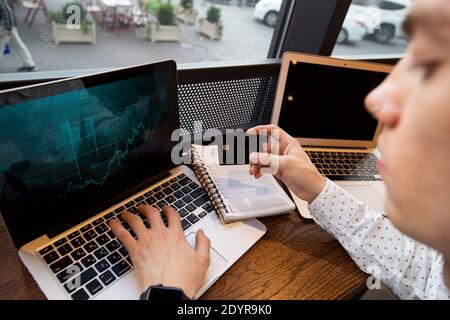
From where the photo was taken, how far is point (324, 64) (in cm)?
89

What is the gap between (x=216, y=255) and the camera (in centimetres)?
61

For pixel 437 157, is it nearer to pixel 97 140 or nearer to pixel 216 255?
pixel 216 255

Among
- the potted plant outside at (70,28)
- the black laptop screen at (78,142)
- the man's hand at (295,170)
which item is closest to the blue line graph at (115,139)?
the black laptop screen at (78,142)

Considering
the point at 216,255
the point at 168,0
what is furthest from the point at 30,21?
the point at 216,255

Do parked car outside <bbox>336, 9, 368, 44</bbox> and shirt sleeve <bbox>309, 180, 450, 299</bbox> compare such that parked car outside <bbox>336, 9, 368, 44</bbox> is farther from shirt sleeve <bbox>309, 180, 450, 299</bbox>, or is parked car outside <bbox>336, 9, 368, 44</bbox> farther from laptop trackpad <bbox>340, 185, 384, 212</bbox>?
shirt sleeve <bbox>309, 180, 450, 299</bbox>

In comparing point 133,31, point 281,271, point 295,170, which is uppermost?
point 133,31

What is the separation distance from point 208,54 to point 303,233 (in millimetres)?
834

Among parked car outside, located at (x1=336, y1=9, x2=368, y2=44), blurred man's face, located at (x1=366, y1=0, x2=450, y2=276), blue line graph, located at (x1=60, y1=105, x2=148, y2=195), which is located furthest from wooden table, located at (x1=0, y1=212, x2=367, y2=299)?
parked car outside, located at (x1=336, y1=9, x2=368, y2=44)

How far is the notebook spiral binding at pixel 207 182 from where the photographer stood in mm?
687

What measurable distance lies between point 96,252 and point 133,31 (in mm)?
775

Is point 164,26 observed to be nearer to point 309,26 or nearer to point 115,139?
point 309,26

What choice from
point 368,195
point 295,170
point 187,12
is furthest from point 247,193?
point 187,12

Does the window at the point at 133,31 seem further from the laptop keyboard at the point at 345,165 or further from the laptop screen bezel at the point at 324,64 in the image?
the laptop keyboard at the point at 345,165
